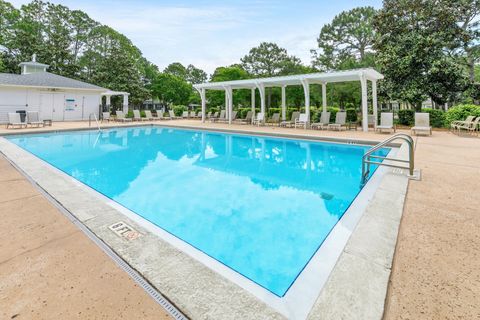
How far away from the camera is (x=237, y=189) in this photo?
212 inches

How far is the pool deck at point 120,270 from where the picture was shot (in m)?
1.71

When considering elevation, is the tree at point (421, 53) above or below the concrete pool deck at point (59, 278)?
above

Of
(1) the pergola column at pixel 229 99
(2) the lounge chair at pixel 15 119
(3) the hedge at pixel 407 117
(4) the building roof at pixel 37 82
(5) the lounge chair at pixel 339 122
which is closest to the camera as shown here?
(5) the lounge chair at pixel 339 122

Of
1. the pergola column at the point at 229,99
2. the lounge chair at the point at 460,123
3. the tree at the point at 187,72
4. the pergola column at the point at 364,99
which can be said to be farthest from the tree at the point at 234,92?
the tree at the point at 187,72

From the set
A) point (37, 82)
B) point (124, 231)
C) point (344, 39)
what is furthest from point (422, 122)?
point (37, 82)

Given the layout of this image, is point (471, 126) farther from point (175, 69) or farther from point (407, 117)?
point (175, 69)

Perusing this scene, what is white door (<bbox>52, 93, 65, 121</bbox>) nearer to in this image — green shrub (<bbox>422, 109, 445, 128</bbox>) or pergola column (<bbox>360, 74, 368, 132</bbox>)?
pergola column (<bbox>360, 74, 368, 132</bbox>)

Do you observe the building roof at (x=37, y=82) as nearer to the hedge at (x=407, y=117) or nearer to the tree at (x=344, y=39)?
the tree at (x=344, y=39)

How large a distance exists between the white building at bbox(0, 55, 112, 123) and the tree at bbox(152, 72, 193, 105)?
15.1 meters

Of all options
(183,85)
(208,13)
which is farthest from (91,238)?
(183,85)

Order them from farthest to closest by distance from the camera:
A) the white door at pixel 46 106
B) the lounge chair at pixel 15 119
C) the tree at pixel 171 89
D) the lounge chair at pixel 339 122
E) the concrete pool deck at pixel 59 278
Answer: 1. the tree at pixel 171 89
2. the white door at pixel 46 106
3. the lounge chair at pixel 15 119
4. the lounge chair at pixel 339 122
5. the concrete pool deck at pixel 59 278

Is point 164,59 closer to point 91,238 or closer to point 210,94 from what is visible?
point 210,94

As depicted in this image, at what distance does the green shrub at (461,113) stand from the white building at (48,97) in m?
22.8

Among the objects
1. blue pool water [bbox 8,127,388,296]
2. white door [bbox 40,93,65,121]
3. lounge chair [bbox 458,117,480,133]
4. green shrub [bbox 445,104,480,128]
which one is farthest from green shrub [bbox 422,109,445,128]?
white door [bbox 40,93,65,121]
